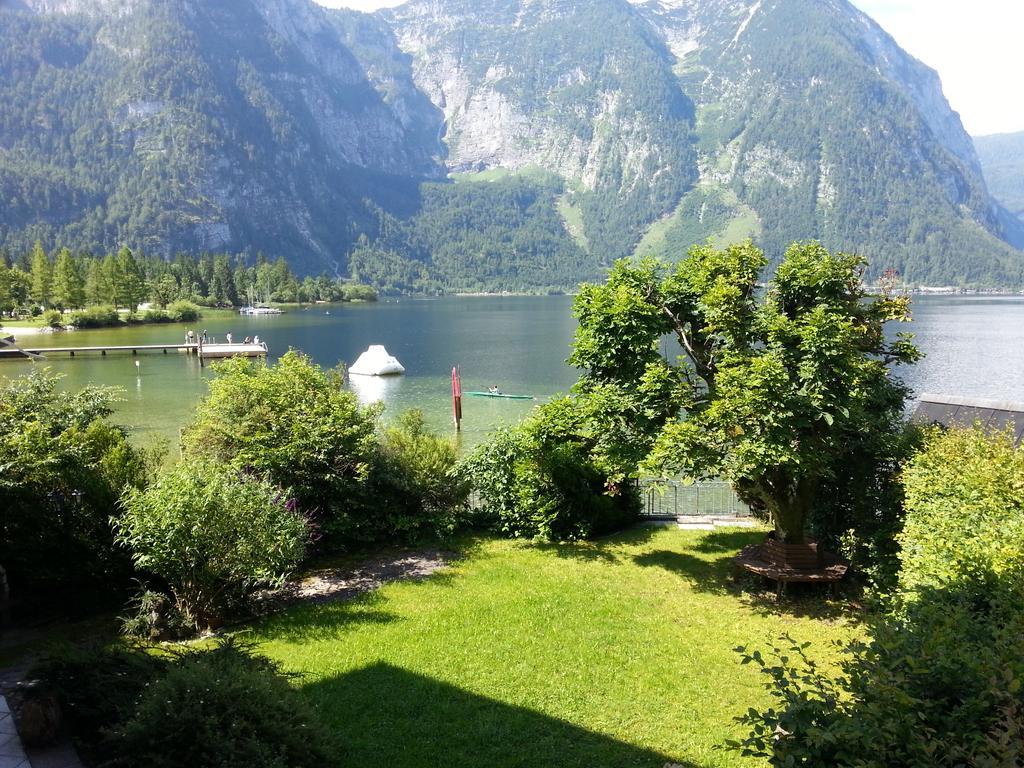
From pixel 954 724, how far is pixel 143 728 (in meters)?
5.94

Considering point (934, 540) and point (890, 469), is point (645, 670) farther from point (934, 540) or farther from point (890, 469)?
point (890, 469)

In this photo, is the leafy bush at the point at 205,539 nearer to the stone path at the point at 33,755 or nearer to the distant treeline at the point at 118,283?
the stone path at the point at 33,755

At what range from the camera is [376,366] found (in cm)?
5681

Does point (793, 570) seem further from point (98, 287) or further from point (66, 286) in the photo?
point (98, 287)

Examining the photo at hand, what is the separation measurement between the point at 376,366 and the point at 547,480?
43771 mm

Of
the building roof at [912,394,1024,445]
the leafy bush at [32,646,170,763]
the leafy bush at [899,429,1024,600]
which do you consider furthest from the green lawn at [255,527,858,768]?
the building roof at [912,394,1024,445]

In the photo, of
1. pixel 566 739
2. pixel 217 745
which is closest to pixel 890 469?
pixel 566 739

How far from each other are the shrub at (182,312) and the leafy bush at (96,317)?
836cm

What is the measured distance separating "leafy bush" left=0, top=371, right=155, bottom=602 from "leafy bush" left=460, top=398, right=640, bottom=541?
24.0 ft

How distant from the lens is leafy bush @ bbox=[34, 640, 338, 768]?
5340 mm

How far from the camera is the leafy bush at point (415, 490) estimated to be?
14.6 meters

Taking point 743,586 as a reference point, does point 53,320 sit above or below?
above

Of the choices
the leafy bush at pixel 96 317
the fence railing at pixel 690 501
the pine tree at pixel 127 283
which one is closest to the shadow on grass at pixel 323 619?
the fence railing at pixel 690 501

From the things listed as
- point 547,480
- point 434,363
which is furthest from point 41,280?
point 547,480
